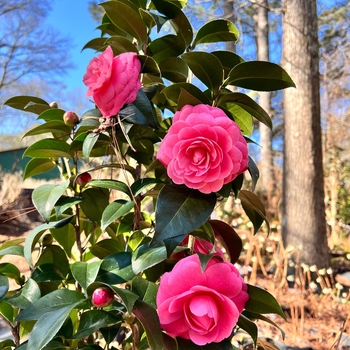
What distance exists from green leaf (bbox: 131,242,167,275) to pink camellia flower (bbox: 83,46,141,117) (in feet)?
0.64

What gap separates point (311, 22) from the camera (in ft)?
9.09

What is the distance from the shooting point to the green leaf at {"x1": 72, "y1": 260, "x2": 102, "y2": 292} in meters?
0.47

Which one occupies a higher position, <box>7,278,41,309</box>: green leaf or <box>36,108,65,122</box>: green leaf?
<box>36,108,65,122</box>: green leaf

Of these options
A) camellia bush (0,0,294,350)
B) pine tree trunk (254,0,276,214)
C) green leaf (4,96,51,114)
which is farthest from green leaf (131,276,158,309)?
pine tree trunk (254,0,276,214)

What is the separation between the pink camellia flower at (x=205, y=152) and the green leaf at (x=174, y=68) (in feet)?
0.56

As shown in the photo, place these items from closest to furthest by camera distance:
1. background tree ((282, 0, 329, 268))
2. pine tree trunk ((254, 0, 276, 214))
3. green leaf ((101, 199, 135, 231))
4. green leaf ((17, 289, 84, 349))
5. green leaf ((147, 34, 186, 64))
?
green leaf ((17, 289, 84, 349)) < green leaf ((101, 199, 135, 231)) < green leaf ((147, 34, 186, 64)) < background tree ((282, 0, 329, 268)) < pine tree trunk ((254, 0, 276, 214))

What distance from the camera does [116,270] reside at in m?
0.50

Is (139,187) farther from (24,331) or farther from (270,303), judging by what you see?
(24,331)

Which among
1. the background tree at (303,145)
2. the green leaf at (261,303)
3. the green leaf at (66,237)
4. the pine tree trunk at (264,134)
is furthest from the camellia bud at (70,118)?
the pine tree trunk at (264,134)

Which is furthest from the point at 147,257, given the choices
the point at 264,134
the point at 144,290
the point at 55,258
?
the point at 264,134

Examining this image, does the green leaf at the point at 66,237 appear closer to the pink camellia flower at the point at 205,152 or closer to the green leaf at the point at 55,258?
the green leaf at the point at 55,258

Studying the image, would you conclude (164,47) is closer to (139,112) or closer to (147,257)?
(139,112)

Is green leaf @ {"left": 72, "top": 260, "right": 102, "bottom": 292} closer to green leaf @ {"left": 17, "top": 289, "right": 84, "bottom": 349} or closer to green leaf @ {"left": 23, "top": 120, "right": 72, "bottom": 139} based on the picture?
green leaf @ {"left": 17, "top": 289, "right": 84, "bottom": 349}

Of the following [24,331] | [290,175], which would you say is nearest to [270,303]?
[24,331]
